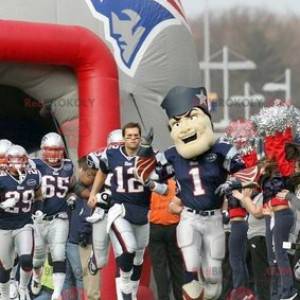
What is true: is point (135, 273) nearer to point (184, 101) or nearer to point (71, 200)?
point (71, 200)

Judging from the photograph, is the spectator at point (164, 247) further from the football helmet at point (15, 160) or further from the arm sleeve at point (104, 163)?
the football helmet at point (15, 160)

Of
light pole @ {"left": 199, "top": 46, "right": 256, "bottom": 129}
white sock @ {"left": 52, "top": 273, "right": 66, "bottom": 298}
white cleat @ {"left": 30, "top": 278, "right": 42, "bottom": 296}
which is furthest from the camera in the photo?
light pole @ {"left": 199, "top": 46, "right": 256, "bottom": 129}

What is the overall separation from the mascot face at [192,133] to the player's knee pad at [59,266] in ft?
6.45

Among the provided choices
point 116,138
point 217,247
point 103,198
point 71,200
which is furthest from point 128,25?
point 217,247

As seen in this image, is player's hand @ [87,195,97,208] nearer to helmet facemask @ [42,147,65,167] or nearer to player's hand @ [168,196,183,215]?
player's hand @ [168,196,183,215]

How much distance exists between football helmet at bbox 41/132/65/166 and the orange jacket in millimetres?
981

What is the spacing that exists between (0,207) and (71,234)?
0.93 metres

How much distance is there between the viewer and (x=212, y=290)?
9367 mm

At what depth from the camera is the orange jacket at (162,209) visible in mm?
10984

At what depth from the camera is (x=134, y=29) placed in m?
11.7

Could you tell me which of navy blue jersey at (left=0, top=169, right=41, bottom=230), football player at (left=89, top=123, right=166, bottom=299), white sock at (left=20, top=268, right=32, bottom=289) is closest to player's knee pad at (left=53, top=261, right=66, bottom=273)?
white sock at (left=20, top=268, right=32, bottom=289)

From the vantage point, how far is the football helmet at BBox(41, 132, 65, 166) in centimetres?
1088

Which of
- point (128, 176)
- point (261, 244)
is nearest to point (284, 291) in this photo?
point (261, 244)

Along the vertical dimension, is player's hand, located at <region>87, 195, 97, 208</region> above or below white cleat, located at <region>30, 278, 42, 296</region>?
above
